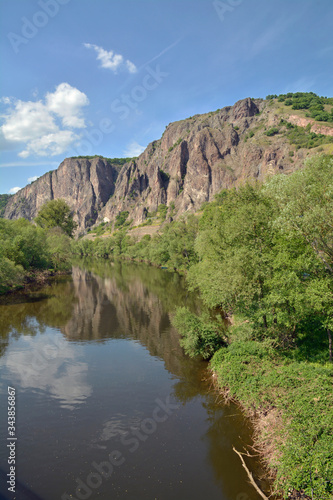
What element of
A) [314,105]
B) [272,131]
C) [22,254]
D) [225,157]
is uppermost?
[314,105]

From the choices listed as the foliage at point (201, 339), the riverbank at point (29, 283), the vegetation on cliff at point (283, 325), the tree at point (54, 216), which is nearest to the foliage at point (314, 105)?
the tree at point (54, 216)

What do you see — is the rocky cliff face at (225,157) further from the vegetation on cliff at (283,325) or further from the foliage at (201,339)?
the foliage at (201,339)

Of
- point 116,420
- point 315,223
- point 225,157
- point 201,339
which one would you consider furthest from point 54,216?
point 315,223

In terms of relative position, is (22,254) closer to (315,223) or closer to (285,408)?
(315,223)

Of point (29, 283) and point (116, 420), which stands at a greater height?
point (29, 283)

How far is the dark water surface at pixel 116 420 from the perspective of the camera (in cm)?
995

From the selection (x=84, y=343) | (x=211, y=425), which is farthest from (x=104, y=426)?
(x=84, y=343)

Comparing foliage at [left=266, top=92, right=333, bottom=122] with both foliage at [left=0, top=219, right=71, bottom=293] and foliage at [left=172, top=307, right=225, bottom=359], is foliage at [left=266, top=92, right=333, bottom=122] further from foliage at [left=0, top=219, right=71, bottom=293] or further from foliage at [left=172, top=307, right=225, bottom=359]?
foliage at [left=172, top=307, right=225, bottom=359]

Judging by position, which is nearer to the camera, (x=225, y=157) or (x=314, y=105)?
(x=225, y=157)

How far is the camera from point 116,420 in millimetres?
13367

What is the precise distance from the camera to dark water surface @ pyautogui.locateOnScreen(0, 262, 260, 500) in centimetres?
995

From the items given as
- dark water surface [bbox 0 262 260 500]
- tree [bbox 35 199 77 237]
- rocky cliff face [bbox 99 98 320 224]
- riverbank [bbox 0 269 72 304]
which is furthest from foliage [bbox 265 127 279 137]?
dark water surface [bbox 0 262 260 500]

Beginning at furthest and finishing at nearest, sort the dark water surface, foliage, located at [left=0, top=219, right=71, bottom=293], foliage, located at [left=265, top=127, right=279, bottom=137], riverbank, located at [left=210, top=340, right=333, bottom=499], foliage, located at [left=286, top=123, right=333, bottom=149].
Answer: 1. foliage, located at [left=265, top=127, right=279, bottom=137]
2. foliage, located at [left=286, top=123, right=333, bottom=149]
3. foliage, located at [left=0, top=219, right=71, bottom=293]
4. the dark water surface
5. riverbank, located at [left=210, top=340, right=333, bottom=499]

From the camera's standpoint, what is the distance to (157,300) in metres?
39.4
